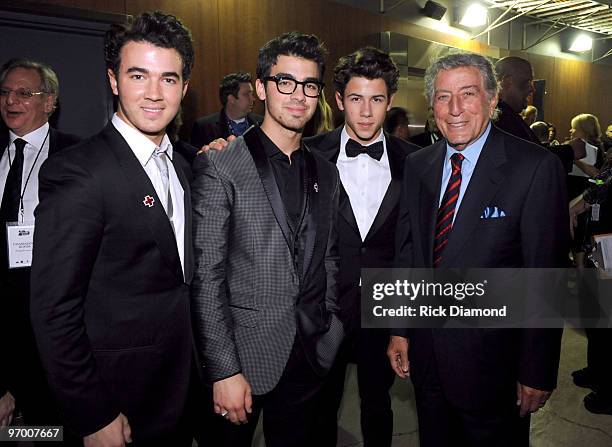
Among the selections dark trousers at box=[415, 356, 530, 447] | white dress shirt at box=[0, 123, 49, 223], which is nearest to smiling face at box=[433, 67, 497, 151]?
dark trousers at box=[415, 356, 530, 447]

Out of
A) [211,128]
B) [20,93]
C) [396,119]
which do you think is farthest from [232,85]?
[20,93]

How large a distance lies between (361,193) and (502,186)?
74 cm

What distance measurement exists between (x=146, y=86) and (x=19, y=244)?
46.8 inches

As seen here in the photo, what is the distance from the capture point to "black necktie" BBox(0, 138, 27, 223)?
91.3 inches

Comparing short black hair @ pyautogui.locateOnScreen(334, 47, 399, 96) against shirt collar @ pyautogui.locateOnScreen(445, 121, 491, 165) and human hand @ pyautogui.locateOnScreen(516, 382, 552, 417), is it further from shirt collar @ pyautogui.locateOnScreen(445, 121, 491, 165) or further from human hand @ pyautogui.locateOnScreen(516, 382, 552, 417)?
human hand @ pyautogui.locateOnScreen(516, 382, 552, 417)

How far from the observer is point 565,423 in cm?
302

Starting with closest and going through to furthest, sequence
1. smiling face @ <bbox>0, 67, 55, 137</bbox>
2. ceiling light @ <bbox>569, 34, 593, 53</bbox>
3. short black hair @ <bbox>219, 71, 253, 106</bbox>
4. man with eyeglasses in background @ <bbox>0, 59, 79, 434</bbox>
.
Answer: man with eyeglasses in background @ <bbox>0, 59, 79, 434</bbox>
smiling face @ <bbox>0, 67, 55, 137</bbox>
short black hair @ <bbox>219, 71, 253, 106</bbox>
ceiling light @ <bbox>569, 34, 593, 53</bbox>

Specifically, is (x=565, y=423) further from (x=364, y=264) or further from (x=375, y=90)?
(x=375, y=90)

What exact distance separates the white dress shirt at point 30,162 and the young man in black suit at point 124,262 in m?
1.09

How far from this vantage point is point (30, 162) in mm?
2422

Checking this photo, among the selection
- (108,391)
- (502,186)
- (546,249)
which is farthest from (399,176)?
(108,391)

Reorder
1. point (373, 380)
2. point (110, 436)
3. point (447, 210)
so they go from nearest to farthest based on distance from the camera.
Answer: point (110, 436) → point (447, 210) → point (373, 380)

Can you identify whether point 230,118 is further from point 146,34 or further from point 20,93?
point 146,34

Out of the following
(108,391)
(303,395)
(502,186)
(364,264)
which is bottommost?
(303,395)
